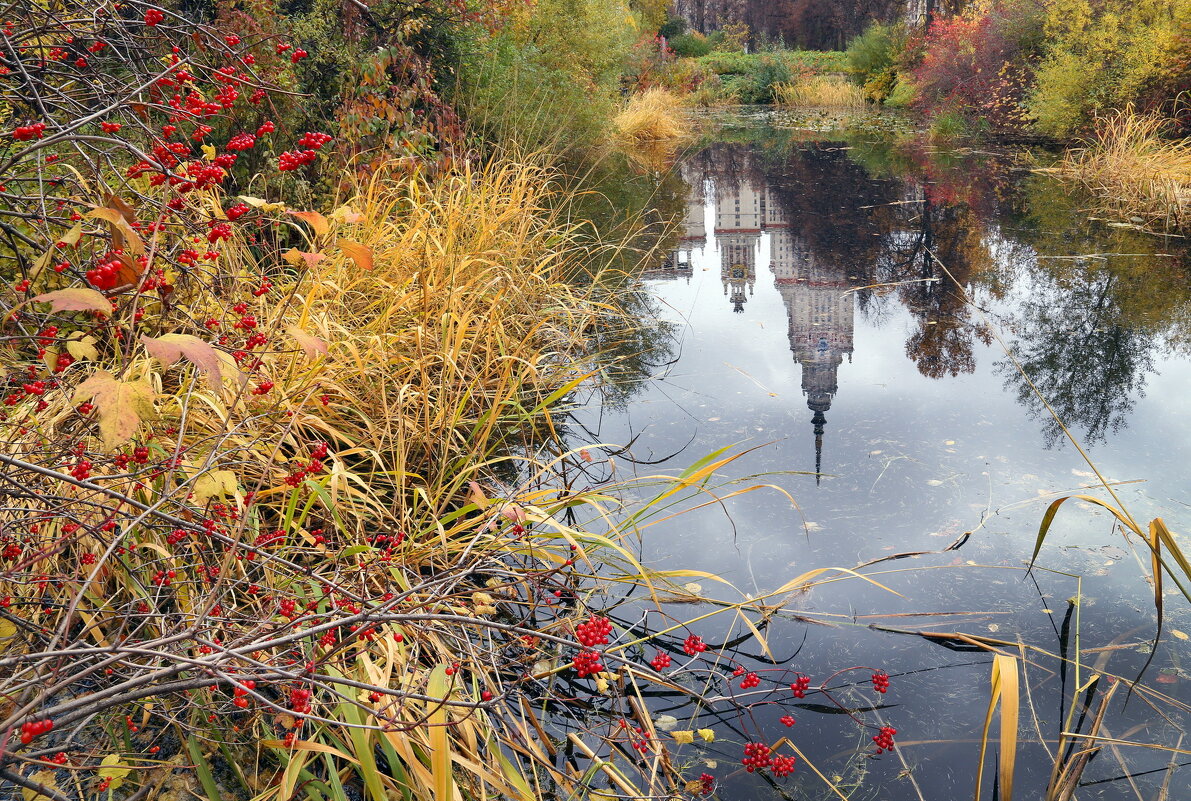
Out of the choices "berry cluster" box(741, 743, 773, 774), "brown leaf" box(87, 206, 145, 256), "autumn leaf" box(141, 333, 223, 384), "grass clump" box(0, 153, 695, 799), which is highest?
"brown leaf" box(87, 206, 145, 256)

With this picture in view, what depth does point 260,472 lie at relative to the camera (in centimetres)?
290

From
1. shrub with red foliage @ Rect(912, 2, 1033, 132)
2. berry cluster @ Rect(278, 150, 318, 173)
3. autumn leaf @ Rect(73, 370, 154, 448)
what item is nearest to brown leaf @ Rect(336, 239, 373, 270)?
berry cluster @ Rect(278, 150, 318, 173)

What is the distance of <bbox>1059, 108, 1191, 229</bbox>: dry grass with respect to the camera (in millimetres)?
7926

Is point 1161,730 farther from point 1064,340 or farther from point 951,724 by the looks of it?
point 1064,340

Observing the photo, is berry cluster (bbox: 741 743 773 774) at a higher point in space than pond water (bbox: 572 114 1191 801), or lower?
higher

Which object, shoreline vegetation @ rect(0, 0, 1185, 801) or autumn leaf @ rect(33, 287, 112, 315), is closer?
autumn leaf @ rect(33, 287, 112, 315)

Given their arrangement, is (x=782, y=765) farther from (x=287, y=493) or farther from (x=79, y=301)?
(x=287, y=493)

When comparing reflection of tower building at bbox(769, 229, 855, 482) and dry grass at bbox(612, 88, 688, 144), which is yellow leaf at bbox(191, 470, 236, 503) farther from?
dry grass at bbox(612, 88, 688, 144)

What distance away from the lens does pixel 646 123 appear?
17.4m

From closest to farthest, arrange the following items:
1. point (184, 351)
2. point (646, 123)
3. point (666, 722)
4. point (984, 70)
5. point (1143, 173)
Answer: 1. point (184, 351)
2. point (666, 722)
3. point (1143, 173)
4. point (984, 70)
5. point (646, 123)

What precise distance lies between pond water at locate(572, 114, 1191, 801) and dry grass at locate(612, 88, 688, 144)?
916 cm

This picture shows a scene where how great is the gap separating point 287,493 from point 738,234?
618 cm

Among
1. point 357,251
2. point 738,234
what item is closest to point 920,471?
point 357,251

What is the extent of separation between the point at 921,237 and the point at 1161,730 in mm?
6486
